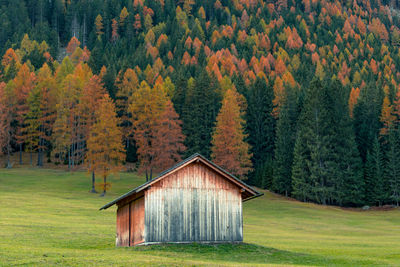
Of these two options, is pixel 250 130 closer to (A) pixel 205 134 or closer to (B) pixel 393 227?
(A) pixel 205 134

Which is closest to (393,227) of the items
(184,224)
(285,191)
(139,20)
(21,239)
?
(285,191)

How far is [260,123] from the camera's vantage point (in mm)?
95125

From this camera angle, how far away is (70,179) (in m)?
71.0

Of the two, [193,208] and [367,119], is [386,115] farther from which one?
[193,208]

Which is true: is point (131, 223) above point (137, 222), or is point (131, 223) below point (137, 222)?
below

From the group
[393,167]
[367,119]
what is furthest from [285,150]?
[367,119]

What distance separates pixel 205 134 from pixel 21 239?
196ft

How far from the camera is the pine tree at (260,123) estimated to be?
9181 cm

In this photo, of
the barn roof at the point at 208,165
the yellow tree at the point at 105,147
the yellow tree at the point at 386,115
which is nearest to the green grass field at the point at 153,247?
the barn roof at the point at 208,165

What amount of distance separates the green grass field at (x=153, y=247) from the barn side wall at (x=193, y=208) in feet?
3.05

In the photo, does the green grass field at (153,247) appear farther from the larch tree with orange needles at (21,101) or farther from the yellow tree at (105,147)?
the larch tree with orange needles at (21,101)

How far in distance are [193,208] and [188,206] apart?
0.33 metres

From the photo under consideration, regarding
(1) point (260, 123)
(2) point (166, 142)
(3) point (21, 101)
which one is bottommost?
(2) point (166, 142)

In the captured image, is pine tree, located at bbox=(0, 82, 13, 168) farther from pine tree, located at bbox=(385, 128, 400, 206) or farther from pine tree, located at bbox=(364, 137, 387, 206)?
pine tree, located at bbox=(385, 128, 400, 206)
